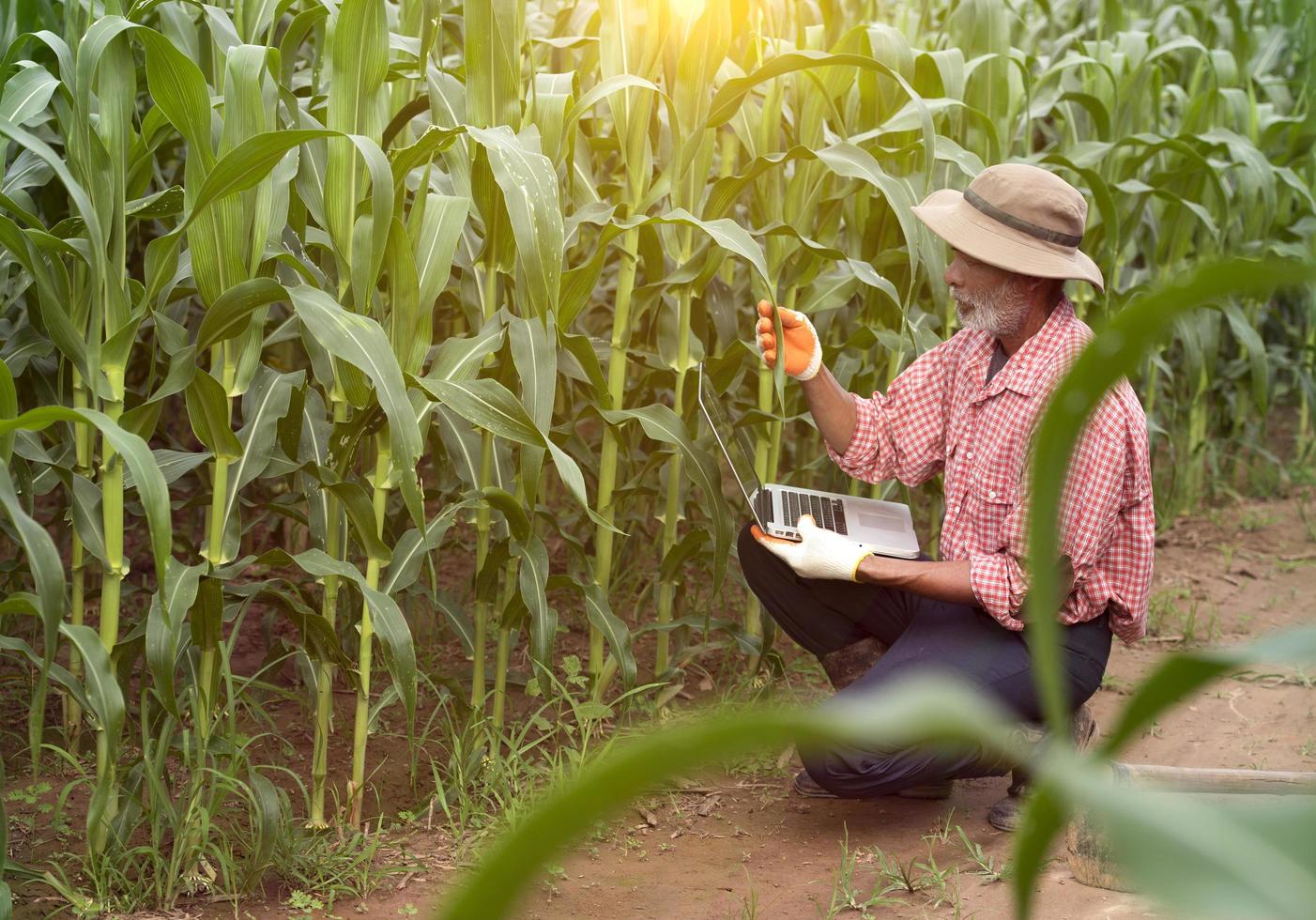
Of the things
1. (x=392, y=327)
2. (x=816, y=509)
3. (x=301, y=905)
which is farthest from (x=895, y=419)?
(x=301, y=905)

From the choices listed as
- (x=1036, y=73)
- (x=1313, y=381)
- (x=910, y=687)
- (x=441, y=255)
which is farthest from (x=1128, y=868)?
(x=1313, y=381)

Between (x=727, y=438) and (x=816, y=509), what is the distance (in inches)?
10.6

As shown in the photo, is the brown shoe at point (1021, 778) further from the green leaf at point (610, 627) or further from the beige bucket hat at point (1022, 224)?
the beige bucket hat at point (1022, 224)

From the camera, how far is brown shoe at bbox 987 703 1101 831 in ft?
9.16

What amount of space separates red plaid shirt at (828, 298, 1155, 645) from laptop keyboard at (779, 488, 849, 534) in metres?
0.14

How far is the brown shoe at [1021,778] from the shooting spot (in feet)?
9.16

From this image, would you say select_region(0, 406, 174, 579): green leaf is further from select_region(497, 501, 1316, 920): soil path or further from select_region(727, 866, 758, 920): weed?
select_region(727, 866, 758, 920): weed

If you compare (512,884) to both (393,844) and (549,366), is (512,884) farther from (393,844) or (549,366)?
(393,844)

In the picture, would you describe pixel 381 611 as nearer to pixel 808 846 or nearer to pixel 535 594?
pixel 535 594

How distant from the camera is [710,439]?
312 cm

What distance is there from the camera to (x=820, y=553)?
9.29ft

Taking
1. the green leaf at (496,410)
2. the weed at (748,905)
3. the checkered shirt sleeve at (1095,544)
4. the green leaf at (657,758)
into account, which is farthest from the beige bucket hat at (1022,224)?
the green leaf at (657,758)

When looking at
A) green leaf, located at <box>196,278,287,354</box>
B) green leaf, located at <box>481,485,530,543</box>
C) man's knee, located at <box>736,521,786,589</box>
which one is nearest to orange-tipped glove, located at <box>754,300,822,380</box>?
man's knee, located at <box>736,521,786,589</box>

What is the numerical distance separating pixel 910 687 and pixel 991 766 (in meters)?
2.38
